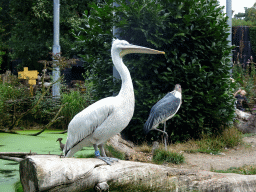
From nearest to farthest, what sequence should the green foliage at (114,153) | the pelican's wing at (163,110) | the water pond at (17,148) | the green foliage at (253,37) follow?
the water pond at (17,148) < the green foliage at (114,153) < the pelican's wing at (163,110) < the green foliage at (253,37)

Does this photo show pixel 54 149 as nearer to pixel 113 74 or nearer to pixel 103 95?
pixel 103 95

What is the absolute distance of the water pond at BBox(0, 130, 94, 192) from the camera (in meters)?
4.11

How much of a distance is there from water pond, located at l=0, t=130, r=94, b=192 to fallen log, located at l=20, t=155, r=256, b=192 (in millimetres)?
1295

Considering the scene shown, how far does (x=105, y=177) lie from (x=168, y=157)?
7.65 feet

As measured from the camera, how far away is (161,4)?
604 cm

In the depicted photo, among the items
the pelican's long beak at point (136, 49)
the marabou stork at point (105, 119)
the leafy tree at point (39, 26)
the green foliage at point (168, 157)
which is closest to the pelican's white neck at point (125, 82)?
the marabou stork at point (105, 119)

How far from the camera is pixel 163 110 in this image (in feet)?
17.3

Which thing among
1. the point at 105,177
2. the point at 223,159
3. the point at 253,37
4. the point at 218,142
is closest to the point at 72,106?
the point at 218,142

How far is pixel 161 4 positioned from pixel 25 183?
14.9 ft

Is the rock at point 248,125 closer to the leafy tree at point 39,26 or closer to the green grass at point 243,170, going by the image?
the green grass at point 243,170

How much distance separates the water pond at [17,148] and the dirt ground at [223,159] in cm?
199

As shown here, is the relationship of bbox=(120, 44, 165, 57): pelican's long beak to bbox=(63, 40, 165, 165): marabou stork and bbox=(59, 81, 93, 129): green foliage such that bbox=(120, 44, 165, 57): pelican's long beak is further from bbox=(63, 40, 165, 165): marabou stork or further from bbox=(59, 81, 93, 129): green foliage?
bbox=(59, 81, 93, 129): green foliage

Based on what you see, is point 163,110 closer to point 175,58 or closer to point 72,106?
point 175,58

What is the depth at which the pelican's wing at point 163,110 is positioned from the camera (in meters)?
5.29
